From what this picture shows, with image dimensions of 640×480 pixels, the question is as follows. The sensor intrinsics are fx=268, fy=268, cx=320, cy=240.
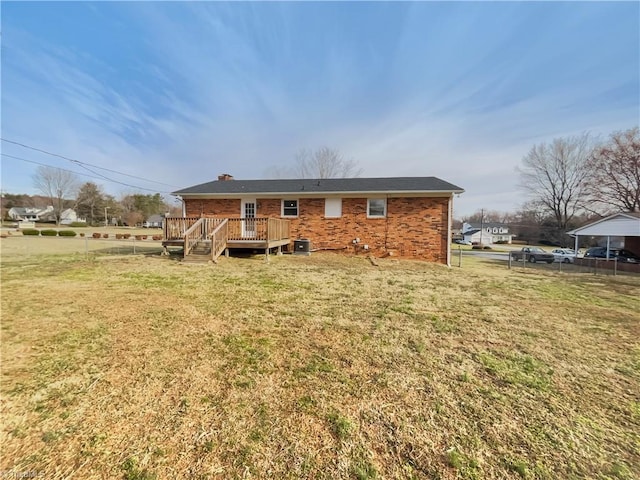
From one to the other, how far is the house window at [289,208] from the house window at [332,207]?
Result: 161cm

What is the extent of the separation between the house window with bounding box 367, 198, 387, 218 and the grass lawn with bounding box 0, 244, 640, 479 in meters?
7.88

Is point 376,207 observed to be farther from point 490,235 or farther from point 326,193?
point 490,235

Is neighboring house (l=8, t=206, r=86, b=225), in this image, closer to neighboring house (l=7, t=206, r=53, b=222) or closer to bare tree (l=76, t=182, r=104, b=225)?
neighboring house (l=7, t=206, r=53, b=222)

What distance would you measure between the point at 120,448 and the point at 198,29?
1362 centimetres

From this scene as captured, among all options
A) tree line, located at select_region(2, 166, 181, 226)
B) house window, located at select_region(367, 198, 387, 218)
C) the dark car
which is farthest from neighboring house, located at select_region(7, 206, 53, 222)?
the dark car

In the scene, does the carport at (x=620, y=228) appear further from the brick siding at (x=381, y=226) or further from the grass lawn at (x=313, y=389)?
the grass lawn at (x=313, y=389)

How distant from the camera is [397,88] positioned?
577 inches

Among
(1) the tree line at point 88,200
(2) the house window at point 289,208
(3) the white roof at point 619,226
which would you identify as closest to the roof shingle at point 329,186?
(2) the house window at point 289,208

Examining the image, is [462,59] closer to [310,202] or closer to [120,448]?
[310,202]

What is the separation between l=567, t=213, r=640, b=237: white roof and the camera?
16.1m

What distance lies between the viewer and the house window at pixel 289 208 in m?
14.1

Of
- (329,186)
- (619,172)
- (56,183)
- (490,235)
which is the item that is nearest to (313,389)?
(329,186)

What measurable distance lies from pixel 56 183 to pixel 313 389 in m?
78.7

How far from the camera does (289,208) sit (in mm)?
14180
